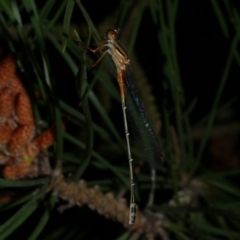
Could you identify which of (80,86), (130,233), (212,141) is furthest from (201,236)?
(212,141)

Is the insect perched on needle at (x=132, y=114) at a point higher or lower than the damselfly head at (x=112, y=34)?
lower

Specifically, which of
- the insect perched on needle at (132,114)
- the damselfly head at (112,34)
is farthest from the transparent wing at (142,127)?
the damselfly head at (112,34)

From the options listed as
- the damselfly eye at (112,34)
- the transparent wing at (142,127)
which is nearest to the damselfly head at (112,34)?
the damselfly eye at (112,34)

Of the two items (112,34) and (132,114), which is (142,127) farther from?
(112,34)

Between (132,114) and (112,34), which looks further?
(132,114)

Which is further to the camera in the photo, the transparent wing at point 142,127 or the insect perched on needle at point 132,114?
the transparent wing at point 142,127

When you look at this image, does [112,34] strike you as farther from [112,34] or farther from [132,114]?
[132,114]

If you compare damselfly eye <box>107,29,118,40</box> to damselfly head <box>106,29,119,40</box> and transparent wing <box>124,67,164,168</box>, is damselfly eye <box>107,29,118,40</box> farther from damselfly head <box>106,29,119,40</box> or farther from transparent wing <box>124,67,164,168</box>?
transparent wing <box>124,67,164,168</box>

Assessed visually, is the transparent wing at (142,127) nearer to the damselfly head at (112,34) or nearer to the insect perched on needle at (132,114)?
the insect perched on needle at (132,114)

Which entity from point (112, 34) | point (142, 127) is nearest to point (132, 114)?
point (142, 127)

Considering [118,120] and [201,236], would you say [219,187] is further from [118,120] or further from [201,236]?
[118,120]

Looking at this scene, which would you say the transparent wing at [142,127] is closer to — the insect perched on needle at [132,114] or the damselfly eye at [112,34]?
the insect perched on needle at [132,114]
